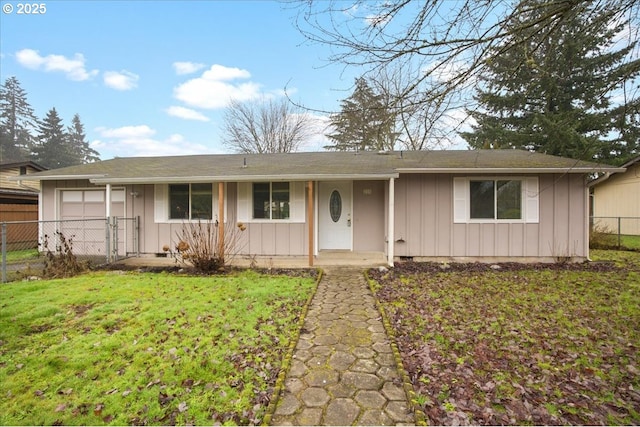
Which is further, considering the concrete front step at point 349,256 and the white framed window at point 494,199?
the white framed window at point 494,199

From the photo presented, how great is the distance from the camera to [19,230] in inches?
448

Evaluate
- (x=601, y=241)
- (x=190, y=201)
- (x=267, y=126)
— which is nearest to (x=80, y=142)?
(x=267, y=126)

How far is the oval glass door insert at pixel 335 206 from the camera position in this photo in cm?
890

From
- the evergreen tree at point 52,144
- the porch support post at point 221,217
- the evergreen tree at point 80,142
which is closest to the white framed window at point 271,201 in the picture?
the porch support post at point 221,217

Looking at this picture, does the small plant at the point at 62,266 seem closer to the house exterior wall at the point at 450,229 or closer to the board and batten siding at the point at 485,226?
the house exterior wall at the point at 450,229

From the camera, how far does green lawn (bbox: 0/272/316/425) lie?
239 cm

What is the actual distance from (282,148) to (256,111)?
3.26m

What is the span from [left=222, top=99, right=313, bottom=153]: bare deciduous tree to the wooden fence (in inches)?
491

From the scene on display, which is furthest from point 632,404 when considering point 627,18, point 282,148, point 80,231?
point 282,148

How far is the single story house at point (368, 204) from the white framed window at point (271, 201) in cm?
3

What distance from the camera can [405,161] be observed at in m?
8.76

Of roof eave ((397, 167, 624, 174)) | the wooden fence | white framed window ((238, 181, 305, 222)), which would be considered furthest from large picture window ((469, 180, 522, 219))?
the wooden fence

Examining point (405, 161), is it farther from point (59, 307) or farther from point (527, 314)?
point (59, 307)

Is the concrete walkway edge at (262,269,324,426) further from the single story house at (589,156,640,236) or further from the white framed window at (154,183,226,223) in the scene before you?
the single story house at (589,156,640,236)
